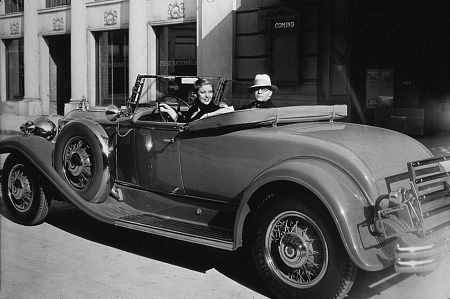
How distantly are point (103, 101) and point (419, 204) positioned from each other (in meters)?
14.8

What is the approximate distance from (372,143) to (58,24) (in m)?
16.3

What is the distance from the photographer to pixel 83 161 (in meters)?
5.38

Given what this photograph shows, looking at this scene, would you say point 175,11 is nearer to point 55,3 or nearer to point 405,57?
point 55,3

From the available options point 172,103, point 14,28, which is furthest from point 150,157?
point 14,28

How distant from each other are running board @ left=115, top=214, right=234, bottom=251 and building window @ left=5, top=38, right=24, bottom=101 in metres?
17.4

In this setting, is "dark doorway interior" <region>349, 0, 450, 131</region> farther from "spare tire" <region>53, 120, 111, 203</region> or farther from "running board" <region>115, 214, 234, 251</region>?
"running board" <region>115, 214, 234, 251</region>

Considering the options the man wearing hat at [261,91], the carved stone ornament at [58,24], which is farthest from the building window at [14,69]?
the man wearing hat at [261,91]

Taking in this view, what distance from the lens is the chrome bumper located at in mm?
3381

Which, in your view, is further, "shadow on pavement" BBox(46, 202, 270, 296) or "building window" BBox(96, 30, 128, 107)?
"building window" BBox(96, 30, 128, 107)

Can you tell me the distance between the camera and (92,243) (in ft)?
17.4

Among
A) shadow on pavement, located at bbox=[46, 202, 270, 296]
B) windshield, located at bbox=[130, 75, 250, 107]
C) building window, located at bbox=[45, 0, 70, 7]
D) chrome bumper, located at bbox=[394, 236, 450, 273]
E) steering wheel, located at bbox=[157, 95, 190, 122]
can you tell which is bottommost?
shadow on pavement, located at bbox=[46, 202, 270, 296]

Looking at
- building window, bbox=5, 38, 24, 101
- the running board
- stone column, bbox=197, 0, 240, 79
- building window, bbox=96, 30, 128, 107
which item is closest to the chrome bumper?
the running board

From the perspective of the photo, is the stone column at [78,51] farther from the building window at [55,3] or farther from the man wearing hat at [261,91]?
the man wearing hat at [261,91]

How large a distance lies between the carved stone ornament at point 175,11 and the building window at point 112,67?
2.07m
